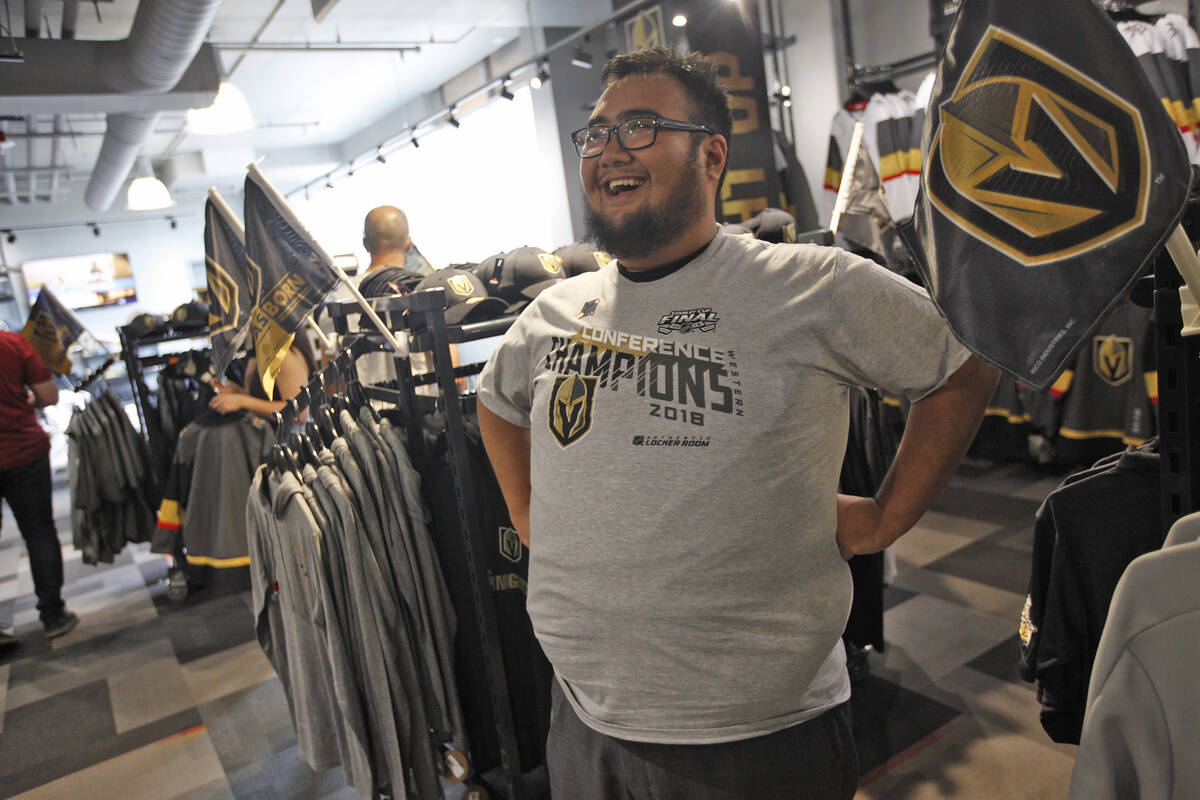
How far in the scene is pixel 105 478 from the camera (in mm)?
4453

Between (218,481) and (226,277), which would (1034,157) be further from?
(218,481)

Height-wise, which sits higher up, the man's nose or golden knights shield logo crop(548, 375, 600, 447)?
the man's nose

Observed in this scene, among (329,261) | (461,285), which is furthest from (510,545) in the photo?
(329,261)

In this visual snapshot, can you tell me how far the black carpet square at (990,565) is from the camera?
3330mm

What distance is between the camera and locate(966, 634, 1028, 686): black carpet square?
2653mm

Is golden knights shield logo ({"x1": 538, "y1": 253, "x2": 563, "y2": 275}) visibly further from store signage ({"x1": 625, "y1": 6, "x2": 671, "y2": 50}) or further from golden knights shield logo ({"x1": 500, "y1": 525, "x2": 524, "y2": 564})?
store signage ({"x1": 625, "y1": 6, "x2": 671, "y2": 50})

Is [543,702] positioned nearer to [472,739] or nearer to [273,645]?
[472,739]

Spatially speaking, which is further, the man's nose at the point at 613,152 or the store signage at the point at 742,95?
the store signage at the point at 742,95

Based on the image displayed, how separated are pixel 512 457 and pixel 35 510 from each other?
143 inches

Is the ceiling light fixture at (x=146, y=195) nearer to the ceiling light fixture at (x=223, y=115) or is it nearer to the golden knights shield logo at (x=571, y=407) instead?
the ceiling light fixture at (x=223, y=115)

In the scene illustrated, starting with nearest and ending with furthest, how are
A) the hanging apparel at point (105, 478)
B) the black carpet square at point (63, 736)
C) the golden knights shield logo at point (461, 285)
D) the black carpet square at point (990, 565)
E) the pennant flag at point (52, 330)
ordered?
the golden knights shield logo at point (461, 285), the black carpet square at point (63, 736), the black carpet square at point (990, 565), the hanging apparel at point (105, 478), the pennant flag at point (52, 330)

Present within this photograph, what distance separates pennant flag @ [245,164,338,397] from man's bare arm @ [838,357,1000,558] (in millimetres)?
1359

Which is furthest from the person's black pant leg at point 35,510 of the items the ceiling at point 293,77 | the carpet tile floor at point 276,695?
the ceiling at point 293,77

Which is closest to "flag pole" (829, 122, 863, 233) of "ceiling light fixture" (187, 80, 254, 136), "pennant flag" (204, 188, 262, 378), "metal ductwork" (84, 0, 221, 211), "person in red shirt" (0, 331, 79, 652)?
"pennant flag" (204, 188, 262, 378)
